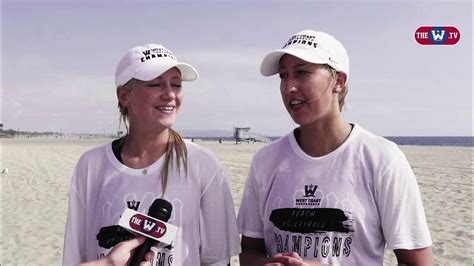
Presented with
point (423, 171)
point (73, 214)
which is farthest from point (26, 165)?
point (73, 214)

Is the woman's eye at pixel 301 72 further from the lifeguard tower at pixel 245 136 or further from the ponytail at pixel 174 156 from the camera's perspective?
the lifeguard tower at pixel 245 136

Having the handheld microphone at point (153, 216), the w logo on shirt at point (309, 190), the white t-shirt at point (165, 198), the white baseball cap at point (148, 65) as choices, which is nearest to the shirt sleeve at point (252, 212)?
the white t-shirt at point (165, 198)

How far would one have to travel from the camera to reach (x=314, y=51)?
230 cm

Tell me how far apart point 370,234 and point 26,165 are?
19.4 meters

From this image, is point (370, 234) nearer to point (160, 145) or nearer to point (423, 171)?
point (160, 145)

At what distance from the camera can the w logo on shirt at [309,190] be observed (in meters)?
2.37

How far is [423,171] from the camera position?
1788cm

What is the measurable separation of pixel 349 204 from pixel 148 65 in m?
1.30

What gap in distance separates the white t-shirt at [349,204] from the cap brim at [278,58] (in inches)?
18.6

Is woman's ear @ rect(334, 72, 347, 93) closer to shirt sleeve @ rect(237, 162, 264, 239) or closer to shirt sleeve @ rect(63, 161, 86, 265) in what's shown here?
shirt sleeve @ rect(237, 162, 264, 239)

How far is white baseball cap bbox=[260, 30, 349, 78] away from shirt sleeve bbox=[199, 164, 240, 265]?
0.73 metres

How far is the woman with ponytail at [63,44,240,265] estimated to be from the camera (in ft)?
8.11

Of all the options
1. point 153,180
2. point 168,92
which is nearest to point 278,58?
point 168,92

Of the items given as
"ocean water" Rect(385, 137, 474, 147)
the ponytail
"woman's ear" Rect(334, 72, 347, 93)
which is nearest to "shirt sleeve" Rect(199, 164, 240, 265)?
the ponytail
